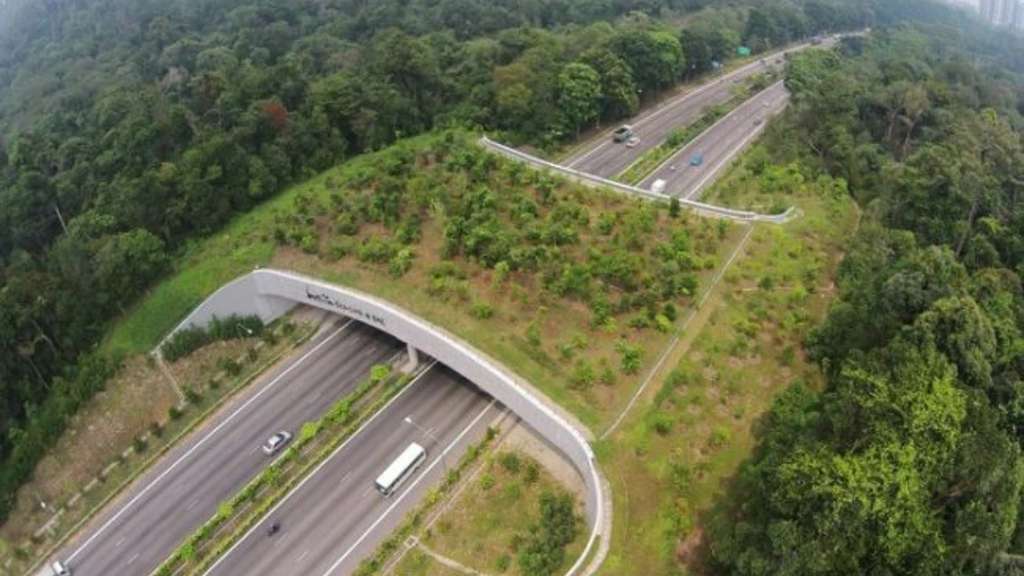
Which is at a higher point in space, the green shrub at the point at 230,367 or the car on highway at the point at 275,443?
the green shrub at the point at 230,367

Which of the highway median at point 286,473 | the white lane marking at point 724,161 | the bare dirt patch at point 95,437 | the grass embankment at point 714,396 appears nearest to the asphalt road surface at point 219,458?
the highway median at point 286,473

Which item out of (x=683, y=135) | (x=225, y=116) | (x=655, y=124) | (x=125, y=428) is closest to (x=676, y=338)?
(x=125, y=428)

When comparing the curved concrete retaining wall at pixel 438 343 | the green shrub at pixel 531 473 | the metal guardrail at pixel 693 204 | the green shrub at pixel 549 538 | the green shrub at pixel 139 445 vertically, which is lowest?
the green shrub at pixel 139 445

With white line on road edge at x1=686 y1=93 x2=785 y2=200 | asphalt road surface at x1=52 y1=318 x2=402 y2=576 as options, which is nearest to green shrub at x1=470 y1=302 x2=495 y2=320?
asphalt road surface at x1=52 y1=318 x2=402 y2=576

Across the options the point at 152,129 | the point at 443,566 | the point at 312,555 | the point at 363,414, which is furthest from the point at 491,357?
the point at 152,129

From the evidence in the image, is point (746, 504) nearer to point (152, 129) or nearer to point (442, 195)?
point (442, 195)

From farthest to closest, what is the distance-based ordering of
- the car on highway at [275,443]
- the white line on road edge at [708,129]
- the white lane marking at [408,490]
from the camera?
the white line on road edge at [708,129] < the car on highway at [275,443] < the white lane marking at [408,490]

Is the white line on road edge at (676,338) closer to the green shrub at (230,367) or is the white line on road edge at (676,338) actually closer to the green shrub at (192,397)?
the green shrub at (230,367)

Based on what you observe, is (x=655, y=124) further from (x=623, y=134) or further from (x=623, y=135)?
(x=623, y=135)
